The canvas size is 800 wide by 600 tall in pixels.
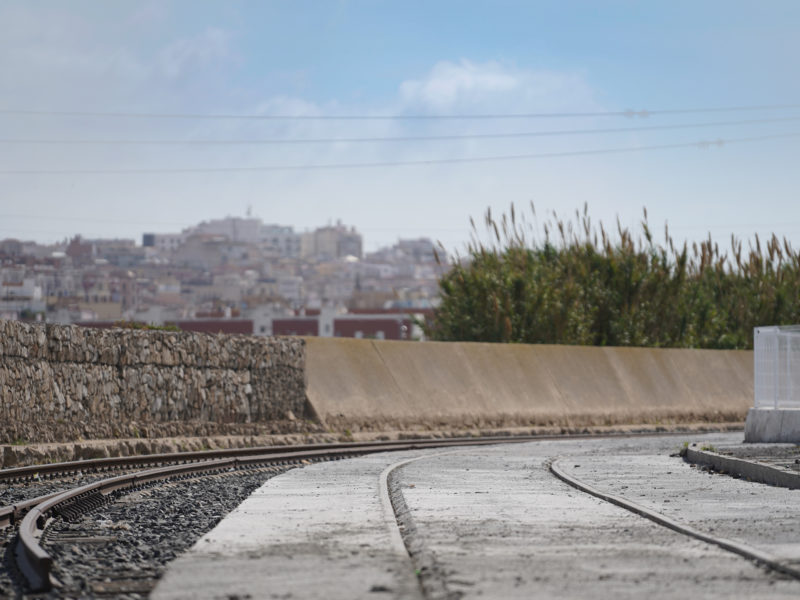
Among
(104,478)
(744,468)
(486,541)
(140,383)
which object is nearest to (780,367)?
(744,468)

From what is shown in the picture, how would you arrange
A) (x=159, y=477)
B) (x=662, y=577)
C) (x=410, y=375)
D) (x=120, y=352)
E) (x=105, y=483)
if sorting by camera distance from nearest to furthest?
1. (x=662, y=577)
2. (x=105, y=483)
3. (x=159, y=477)
4. (x=120, y=352)
5. (x=410, y=375)

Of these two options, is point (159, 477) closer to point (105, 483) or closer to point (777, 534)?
point (105, 483)

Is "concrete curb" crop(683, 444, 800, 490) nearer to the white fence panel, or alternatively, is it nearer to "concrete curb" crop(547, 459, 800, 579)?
"concrete curb" crop(547, 459, 800, 579)

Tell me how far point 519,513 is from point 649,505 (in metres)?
1.65

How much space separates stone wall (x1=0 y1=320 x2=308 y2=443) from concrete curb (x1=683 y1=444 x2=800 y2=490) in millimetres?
9744

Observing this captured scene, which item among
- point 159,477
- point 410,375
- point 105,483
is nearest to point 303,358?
point 410,375

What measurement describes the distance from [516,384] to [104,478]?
1759 cm

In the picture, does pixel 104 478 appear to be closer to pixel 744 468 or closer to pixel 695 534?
pixel 744 468

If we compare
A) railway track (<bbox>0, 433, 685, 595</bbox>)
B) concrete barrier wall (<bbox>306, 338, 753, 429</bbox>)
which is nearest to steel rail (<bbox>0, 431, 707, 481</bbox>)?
railway track (<bbox>0, 433, 685, 595</bbox>)

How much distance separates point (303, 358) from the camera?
26625 mm

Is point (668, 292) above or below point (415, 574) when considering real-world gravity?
above

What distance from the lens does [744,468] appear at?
53.9 ft

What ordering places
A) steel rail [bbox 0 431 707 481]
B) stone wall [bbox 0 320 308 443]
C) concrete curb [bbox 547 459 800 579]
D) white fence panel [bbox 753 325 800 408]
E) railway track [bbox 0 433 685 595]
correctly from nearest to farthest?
concrete curb [bbox 547 459 800 579], railway track [bbox 0 433 685 595], steel rail [bbox 0 431 707 481], stone wall [bbox 0 320 308 443], white fence panel [bbox 753 325 800 408]

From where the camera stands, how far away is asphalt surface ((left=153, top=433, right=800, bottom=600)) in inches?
288
